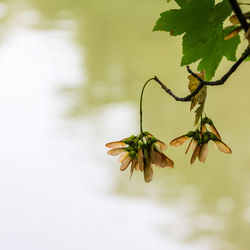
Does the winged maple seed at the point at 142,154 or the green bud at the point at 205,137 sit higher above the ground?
the green bud at the point at 205,137

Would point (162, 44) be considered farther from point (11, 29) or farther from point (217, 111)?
point (11, 29)

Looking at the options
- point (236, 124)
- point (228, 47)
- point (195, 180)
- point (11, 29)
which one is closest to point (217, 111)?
point (236, 124)

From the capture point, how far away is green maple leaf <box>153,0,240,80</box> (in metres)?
0.23

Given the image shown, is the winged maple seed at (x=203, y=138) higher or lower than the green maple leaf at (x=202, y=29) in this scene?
lower

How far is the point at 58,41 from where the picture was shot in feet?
8.00

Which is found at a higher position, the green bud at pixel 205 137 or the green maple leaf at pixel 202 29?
the green maple leaf at pixel 202 29

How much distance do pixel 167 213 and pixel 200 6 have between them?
4.24ft

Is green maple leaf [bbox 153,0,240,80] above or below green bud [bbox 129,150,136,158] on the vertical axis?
above

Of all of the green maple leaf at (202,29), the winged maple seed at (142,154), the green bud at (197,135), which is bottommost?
the winged maple seed at (142,154)

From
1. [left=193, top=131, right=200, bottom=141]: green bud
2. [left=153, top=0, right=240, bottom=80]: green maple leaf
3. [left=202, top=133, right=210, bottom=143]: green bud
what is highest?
[left=153, top=0, right=240, bottom=80]: green maple leaf

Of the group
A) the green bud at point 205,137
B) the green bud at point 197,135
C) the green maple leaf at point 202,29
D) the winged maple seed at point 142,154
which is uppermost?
the green maple leaf at point 202,29

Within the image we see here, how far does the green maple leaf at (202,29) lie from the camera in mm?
233

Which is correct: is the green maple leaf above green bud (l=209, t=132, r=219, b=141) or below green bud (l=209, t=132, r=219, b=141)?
above

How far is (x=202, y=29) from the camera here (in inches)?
9.5
